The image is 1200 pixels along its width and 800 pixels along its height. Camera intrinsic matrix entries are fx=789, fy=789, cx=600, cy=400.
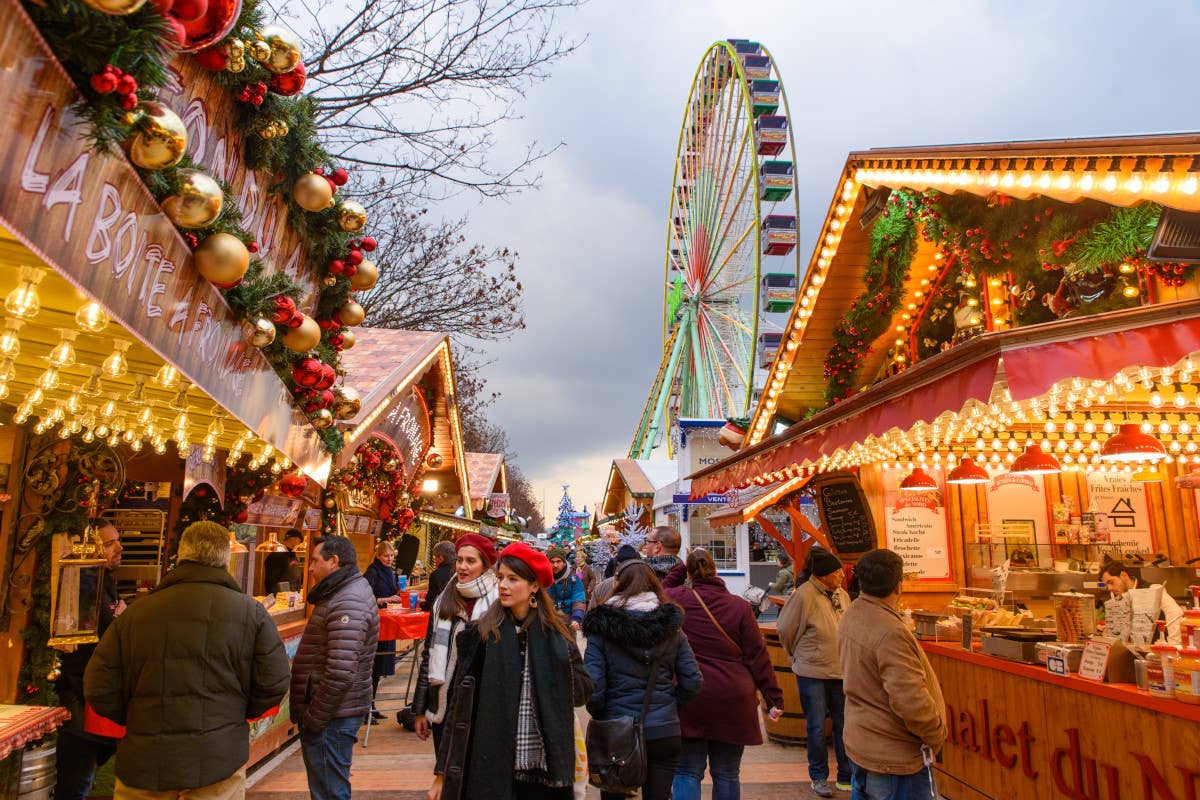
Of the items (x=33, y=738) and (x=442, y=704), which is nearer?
(x=442, y=704)

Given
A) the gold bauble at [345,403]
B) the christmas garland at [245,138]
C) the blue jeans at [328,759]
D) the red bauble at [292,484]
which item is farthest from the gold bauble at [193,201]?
the red bauble at [292,484]

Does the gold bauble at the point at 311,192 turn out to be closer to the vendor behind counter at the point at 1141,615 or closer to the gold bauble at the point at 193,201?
the gold bauble at the point at 193,201

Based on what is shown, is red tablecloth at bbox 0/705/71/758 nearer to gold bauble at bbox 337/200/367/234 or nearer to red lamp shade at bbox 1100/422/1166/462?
gold bauble at bbox 337/200/367/234

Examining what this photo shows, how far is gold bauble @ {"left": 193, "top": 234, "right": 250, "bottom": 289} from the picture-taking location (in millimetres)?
2365

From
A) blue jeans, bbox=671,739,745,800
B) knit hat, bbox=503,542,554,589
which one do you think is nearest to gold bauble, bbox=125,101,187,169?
knit hat, bbox=503,542,554,589

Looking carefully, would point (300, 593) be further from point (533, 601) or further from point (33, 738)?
point (533, 601)

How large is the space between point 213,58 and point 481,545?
233 cm

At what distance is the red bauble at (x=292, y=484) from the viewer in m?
7.15

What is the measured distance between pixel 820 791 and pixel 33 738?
4765 millimetres

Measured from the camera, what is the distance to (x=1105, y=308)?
5.24 meters

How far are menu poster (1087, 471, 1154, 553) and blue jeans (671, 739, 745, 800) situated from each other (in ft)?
19.4

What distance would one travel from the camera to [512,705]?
289 centimetres

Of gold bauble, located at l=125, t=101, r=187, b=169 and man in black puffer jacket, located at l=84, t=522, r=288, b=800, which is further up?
gold bauble, located at l=125, t=101, r=187, b=169

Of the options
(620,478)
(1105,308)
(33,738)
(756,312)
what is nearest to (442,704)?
(33,738)
